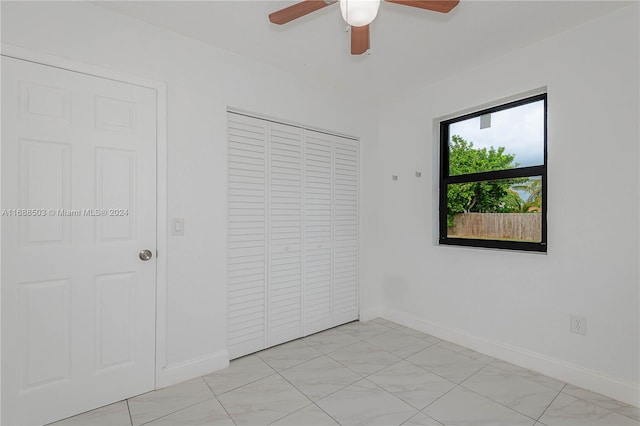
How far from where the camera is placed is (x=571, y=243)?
7.02ft

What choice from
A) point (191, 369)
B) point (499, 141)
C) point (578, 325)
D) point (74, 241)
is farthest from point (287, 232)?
point (578, 325)

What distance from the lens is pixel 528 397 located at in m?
1.96

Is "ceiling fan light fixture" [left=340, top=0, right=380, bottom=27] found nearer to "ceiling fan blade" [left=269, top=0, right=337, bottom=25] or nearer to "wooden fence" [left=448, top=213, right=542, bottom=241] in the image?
"ceiling fan blade" [left=269, top=0, right=337, bottom=25]

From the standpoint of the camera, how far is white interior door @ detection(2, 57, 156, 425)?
5.42 ft

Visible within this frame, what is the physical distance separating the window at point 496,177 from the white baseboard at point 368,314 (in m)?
1.09

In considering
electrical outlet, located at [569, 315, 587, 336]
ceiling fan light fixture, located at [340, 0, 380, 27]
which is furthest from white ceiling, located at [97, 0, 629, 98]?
electrical outlet, located at [569, 315, 587, 336]

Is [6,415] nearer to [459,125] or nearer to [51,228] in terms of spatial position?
[51,228]

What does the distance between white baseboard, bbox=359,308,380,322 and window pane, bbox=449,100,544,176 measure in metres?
1.65

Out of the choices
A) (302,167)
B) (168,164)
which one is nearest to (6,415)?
(168,164)

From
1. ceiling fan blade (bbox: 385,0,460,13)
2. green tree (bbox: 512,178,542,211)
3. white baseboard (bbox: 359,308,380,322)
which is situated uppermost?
ceiling fan blade (bbox: 385,0,460,13)

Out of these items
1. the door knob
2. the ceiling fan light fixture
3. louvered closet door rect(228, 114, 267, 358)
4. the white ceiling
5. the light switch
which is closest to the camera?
the ceiling fan light fixture

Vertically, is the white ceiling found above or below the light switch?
above

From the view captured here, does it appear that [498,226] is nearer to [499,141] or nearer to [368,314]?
[499,141]

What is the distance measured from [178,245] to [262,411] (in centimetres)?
118
